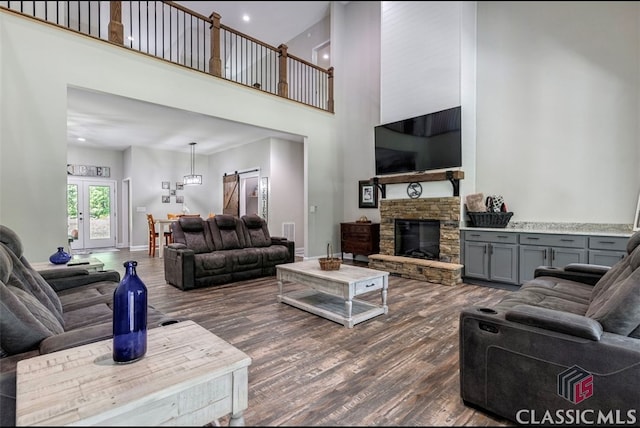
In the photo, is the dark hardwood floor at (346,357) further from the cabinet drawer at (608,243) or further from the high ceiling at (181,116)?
the high ceiling at (181,116)

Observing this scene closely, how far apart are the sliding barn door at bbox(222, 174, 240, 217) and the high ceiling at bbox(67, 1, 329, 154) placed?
98 centimetres

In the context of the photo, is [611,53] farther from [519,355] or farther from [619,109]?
[519,355]

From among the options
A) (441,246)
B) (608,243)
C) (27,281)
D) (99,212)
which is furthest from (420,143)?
(99,212)

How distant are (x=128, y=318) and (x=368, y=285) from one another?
2.30 meters

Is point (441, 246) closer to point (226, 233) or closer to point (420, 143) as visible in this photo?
point (420, 143)

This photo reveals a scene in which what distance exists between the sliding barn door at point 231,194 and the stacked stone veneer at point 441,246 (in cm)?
462

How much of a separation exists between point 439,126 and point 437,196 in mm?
1115

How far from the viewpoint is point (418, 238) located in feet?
17.7

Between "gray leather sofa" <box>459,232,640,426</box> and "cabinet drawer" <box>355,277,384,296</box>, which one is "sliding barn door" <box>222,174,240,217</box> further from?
"gray leather sofa" <box>459,232,640,426</box>

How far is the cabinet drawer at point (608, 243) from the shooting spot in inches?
134

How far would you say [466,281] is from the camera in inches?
185

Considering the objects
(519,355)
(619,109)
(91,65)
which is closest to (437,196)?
(619,109)

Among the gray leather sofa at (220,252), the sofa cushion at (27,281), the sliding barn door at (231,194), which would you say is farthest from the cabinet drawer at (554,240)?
the sliding barn door at (231,194)

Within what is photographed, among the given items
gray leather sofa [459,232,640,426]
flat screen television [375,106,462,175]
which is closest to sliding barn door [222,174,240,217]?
flat screen television [375,106,462,175]
